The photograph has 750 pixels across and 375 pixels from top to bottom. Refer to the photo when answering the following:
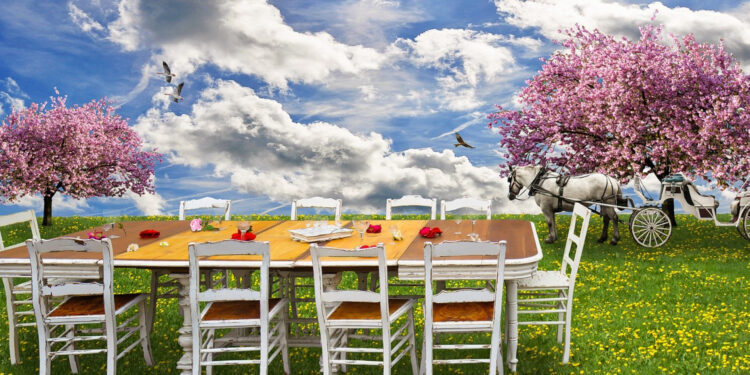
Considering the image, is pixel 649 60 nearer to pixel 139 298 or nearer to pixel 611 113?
pixel 611 113

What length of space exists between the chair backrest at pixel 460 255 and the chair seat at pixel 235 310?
159cm

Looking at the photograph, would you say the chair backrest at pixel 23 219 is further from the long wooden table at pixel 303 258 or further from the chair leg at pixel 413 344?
the chair leg at pixel 413 344

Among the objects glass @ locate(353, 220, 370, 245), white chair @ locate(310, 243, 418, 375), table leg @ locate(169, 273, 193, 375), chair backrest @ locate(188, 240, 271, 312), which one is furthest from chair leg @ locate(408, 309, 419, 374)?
table leg @ locate(169, 273, 193, 375)

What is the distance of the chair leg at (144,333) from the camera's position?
239 inches

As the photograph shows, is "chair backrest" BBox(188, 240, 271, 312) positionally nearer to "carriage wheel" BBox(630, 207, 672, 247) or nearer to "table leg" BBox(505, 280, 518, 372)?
"table leg" BBox(505, 280, 518, 372)

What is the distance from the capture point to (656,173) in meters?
14.9

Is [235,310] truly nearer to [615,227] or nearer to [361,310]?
[361,310]

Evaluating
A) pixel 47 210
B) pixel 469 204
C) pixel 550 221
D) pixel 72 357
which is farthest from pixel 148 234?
pixel 47 210

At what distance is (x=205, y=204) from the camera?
26.7 ft

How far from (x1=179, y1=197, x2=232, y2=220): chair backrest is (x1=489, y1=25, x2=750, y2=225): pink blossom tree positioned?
29.6 feet

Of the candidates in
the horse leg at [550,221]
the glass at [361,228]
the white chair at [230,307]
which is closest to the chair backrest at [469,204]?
the glass at [361,228]

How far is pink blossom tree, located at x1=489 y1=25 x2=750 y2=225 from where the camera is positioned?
13.6 m

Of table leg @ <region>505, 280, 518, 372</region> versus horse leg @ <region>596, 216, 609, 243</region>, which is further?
horse leg @ <region>596, 216, 609, 243</region>

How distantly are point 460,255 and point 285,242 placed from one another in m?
2.05
